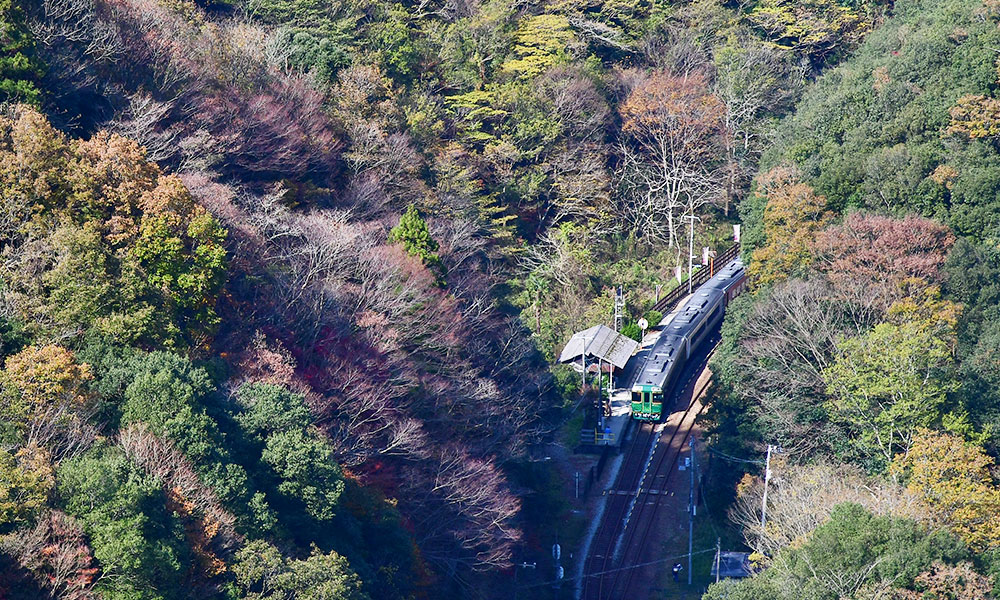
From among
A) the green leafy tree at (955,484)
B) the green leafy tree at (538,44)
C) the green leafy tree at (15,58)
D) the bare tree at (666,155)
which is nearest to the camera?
the green leafy tree at (955,484)

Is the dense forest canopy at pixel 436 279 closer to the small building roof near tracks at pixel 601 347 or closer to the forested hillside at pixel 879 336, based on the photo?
the forested hillside at pixel 879 336

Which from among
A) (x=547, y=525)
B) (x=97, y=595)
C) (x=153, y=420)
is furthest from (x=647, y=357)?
(x=97, y=595)

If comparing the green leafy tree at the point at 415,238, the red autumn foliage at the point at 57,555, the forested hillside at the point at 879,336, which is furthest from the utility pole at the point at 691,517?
the red autumn foliage at the point at 57,555

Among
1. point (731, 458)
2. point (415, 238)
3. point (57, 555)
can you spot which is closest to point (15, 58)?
point (415, 238)

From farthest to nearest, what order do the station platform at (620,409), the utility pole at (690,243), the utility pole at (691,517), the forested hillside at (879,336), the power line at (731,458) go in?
the utility pole at (690,243), the station platform at (620,409), the power line at (731,458), the utility pole at (691,517), the forested hillside at (879,336)

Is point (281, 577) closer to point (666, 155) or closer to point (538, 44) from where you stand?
point (538, 44)

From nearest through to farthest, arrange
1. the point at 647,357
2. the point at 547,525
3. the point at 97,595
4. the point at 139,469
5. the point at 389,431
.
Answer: the point at 97,595
the point at 139,469
the point at 389,431
the point at 547,525
the point at 647,357

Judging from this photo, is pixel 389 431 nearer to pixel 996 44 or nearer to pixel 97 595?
pixel 97 595

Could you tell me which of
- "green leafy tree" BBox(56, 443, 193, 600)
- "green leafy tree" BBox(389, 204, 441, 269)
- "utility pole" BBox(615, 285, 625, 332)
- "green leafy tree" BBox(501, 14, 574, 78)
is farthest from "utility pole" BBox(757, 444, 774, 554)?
"green leafy tree" BBox(501, 14, 574, 78)
